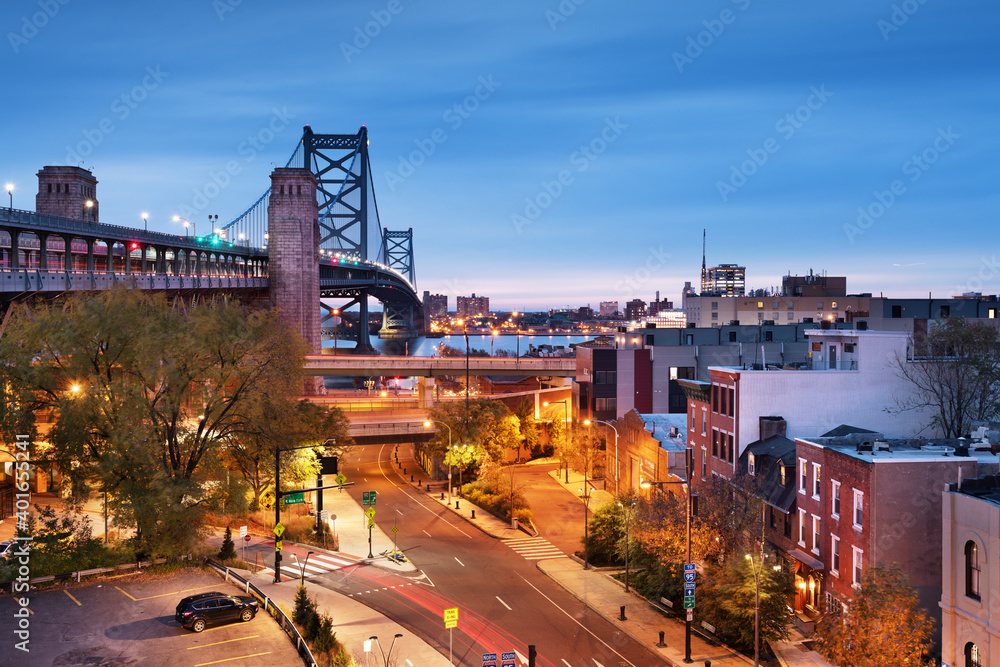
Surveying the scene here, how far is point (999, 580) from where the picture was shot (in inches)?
1070

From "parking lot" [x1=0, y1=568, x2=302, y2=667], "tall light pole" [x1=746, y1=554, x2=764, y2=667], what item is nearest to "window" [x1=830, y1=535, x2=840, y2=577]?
"tall light pole" [x1=746, y1=554, x2=764, y2=667]

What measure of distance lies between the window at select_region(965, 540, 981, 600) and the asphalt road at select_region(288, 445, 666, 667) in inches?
Result: 439

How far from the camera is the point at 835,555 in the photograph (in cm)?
3653

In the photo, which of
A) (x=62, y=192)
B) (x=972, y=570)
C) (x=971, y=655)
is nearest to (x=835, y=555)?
(x=971, y=655)

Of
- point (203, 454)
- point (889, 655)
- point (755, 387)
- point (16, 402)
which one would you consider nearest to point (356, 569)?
point (203, 454)

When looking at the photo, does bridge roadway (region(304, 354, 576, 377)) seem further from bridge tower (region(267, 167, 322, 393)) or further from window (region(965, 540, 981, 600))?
window (region(965, 540, 981, 600))

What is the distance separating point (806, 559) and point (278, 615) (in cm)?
2266

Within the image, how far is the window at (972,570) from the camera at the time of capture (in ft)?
94.0

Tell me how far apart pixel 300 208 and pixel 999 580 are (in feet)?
294

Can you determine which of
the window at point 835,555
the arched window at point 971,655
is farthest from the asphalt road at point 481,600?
the arched window at point 971,655

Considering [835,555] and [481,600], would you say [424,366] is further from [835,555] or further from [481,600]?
[835,555]

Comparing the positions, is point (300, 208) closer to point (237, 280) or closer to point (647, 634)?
point (237, 280)

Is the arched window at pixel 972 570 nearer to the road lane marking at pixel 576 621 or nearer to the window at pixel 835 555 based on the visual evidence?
the window at pixel 835 555

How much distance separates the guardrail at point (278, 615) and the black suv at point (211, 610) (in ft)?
3.16
